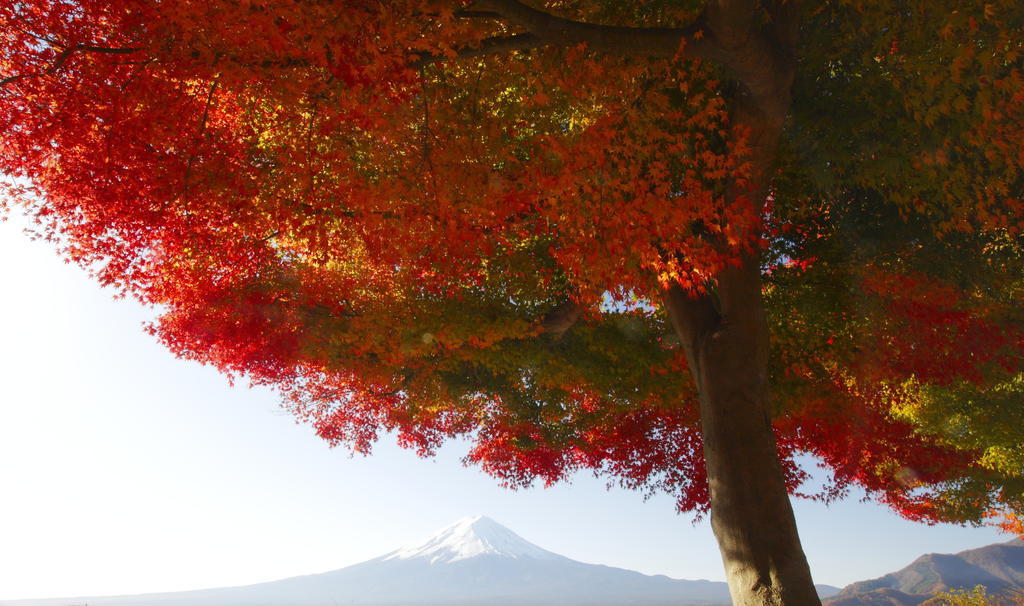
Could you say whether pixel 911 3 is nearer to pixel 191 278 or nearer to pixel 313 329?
pixel 313 329

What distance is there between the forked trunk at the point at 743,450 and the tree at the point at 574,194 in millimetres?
37

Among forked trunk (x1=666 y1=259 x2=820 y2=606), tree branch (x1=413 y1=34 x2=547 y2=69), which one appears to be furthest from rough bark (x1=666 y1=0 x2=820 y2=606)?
tree branch (x1=413 y1=34 x2=547 y2=69)

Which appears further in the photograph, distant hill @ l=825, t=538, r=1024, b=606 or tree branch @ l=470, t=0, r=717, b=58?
distant hill @ l=825, t=538, r=1024, b=606

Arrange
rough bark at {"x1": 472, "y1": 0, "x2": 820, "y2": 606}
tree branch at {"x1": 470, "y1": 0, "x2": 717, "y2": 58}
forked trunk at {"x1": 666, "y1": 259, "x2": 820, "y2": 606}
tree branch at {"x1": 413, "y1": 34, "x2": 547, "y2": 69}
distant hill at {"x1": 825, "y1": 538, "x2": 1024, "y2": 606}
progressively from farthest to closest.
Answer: distant hill at {"x1": 825, "y1": 538, "x2": 1024, "y2": 606} → forked trunk at {"x1": 666, "y1": 259, "x2": 820, "y2": 606} → tree branch at {"x1": 413, "y1": 34, "x2": 547, "y2": 69} → rough bark at {"x1": 472, "y1": 0, "x2": 820, "y2": 606} → tree branch at {"x1": 470, "y1": 0, "x2": 717, "y2": 58}

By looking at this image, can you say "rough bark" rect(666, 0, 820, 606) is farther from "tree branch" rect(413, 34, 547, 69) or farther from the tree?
"tree branch" rect(413, 34, 547, 69)

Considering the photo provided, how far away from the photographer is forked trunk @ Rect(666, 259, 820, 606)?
7148 mm

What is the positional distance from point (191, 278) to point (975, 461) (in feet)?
74.9

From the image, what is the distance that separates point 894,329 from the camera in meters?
12.0

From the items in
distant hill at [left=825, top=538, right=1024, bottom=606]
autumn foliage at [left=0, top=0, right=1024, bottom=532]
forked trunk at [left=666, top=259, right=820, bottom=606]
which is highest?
autumn foliage at [left=0, top=0, right=1024, bottom=532]

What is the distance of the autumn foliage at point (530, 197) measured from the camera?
6855 millimetres

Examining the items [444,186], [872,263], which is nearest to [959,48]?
[872,263]

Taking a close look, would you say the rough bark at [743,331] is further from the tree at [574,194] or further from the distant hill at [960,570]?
the distant hill at [960,570]

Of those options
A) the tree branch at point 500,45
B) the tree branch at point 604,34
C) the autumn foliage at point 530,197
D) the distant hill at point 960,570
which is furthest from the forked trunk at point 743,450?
the distant hill at point 960,570

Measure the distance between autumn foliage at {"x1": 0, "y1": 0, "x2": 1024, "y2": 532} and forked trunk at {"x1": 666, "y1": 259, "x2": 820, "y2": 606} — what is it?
35.5 inches
